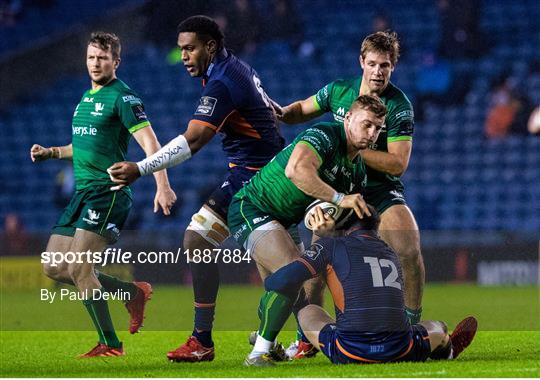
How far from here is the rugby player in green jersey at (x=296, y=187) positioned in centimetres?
632

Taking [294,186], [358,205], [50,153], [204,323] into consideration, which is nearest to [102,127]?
[50,153]

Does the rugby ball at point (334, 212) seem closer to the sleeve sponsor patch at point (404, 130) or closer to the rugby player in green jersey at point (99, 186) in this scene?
the sleeve sponsor patch at point (404, 130)

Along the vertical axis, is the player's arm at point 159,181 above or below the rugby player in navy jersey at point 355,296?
above

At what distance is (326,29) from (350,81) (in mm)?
13344

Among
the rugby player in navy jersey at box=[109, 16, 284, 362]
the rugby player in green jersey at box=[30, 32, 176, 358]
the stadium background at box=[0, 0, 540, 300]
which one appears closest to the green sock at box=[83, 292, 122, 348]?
the rugby player in green jersey at box=[30, 32, 176, 358]

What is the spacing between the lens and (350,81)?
301 inches

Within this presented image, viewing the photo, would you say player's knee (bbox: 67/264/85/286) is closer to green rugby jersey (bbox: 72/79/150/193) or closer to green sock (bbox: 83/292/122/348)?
green sock (bbox: 83/292/122/348)

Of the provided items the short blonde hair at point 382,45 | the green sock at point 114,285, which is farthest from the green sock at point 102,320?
the short blonde hair at point 382,45

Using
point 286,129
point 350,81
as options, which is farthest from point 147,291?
point 286,129

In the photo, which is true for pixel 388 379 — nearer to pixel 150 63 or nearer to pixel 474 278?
pixel 474 278

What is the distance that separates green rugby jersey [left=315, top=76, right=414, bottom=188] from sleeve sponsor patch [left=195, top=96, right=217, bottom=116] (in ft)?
3.32

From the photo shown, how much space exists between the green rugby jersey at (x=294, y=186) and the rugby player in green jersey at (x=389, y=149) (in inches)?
18.0

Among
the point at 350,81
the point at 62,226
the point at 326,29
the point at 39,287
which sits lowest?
the point at 39,287

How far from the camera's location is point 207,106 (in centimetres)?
693
